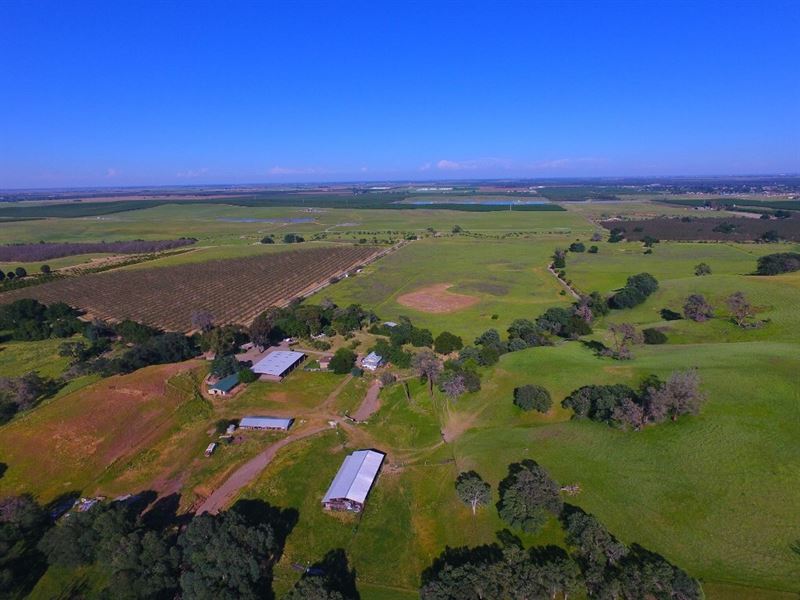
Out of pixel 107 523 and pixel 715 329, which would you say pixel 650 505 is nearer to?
pixel 107 523

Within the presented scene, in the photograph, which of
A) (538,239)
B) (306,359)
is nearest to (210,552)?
(306,359)

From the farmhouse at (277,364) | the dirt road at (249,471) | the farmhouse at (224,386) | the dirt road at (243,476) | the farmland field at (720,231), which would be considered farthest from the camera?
the farmland field at (720,231)

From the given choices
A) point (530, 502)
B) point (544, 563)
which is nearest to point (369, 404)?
point (530, 502)

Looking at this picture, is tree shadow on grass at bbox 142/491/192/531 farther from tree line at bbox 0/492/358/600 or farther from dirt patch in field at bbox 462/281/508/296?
dirt patch in field at bbox 462/281/508/296

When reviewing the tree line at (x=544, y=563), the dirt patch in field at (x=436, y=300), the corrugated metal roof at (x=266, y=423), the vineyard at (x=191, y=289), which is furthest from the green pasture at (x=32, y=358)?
the tree line at (x=544, y=563)

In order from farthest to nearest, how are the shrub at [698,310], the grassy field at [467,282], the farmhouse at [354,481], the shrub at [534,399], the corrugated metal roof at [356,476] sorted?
the grassy field at [467,282], the shrub at [698,310], the shrub at [534,399], the corrugated metal roof at [356,476], the farmhouse at [354,481]

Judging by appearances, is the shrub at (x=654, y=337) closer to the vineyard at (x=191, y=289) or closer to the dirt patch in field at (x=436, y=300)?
the dirt patch in field at (x=436, y=300)

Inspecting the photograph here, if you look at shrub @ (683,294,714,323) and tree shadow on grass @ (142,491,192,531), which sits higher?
shrub @ (683,294,714,323)

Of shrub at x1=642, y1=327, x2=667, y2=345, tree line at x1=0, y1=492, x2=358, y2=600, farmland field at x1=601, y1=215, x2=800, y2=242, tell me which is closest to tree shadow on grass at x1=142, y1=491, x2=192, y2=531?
tree line at x1=0, y1=492, x2=358, y2=600

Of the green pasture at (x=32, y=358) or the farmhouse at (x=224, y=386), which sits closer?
the farmhouse at (x=224, y=386)
